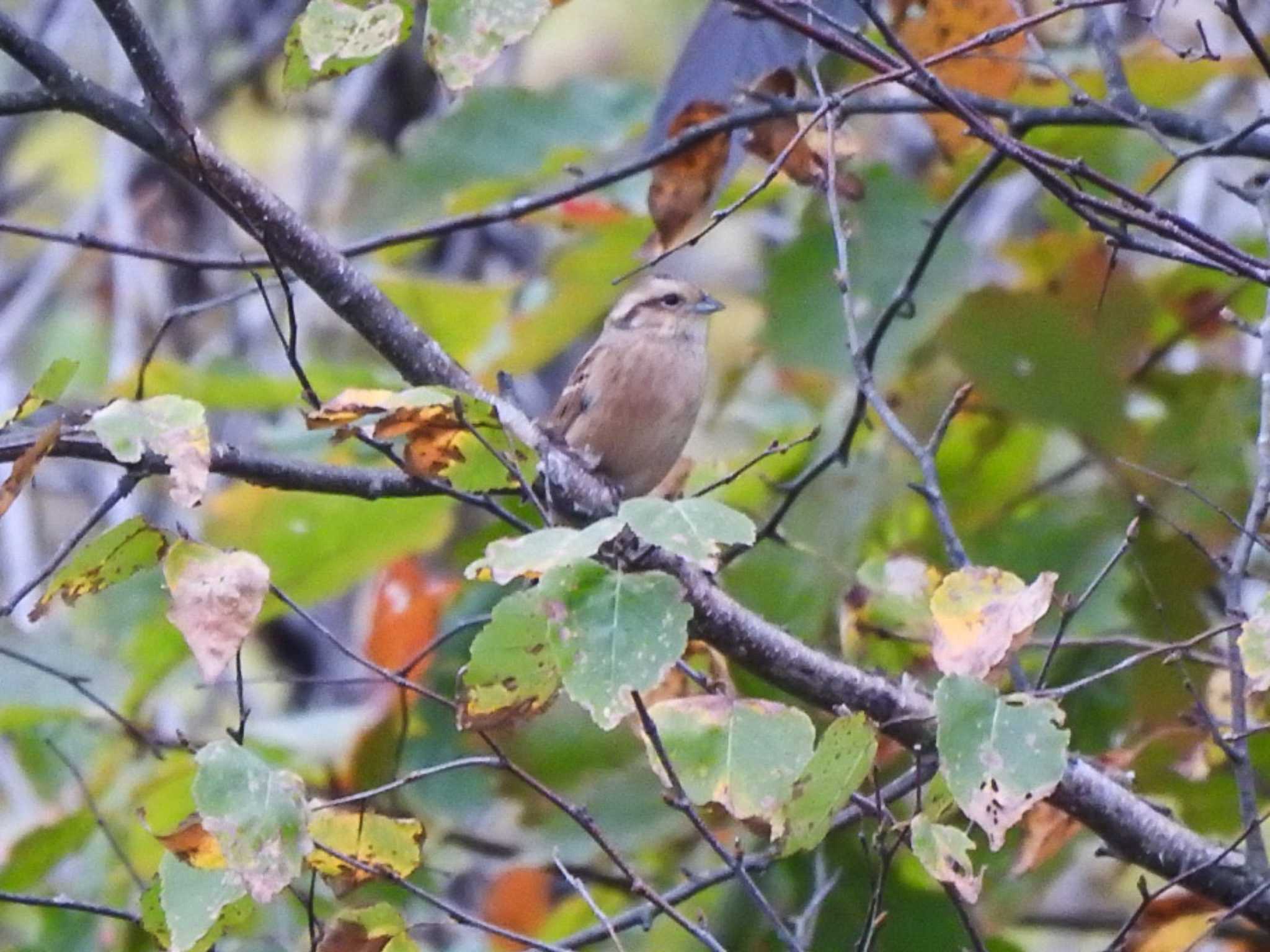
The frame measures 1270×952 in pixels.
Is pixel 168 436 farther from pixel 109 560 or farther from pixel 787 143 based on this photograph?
pixel 787 143

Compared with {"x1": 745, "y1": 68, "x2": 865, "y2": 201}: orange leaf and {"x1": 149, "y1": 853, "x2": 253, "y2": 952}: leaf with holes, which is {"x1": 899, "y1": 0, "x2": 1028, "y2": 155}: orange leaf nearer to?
{"x1": 745, "y1": 68, "x2": 865, "y2": 201}: orange leaf

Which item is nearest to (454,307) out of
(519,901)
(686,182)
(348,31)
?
(686,182)

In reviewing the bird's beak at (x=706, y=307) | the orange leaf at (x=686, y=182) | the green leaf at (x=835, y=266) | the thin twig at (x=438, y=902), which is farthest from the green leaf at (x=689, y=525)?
the bird's beak at (x=706, y=307)

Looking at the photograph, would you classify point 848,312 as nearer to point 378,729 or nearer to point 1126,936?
point 1126,936

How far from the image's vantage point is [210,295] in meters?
6.72

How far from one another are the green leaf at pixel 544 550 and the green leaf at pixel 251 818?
362 millimetres

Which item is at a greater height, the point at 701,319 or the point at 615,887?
the point at 701,319

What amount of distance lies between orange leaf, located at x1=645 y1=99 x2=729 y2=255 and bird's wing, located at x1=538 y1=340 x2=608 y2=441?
0.92 m

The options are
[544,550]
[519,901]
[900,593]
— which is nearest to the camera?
[544,550]

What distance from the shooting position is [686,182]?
378 centimetres

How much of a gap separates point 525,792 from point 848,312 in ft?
6.11

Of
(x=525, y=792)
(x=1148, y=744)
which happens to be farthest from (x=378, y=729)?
(x=1148, y=744)

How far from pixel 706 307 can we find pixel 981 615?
260cm

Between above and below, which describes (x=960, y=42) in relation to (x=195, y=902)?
above
